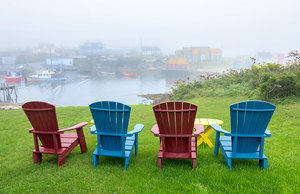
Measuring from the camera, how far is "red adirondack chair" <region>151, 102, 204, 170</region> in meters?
2.91

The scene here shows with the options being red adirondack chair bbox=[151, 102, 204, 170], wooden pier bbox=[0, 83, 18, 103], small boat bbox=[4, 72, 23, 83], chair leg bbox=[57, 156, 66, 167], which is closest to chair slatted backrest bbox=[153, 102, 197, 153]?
red adirondack chair bbox=[151, 102, 204, 170]

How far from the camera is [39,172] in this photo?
321cm

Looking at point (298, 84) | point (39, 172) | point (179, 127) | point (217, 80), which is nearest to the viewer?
point (179, 127)

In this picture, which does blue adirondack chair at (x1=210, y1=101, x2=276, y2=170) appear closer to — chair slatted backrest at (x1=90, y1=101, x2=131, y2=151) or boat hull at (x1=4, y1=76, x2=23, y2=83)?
chair slatted backrest at (x1=90, y1=101, x2=131, y2=151)

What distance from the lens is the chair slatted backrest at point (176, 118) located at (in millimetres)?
2902

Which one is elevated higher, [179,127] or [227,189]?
[179,127]

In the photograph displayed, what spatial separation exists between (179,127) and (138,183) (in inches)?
34.1

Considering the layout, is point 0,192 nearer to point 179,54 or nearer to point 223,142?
point 223,142

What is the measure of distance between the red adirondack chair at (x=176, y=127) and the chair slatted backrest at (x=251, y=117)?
52 cm

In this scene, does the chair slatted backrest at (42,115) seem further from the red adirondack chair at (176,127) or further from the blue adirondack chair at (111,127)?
the red adirondack chair at (176,127)

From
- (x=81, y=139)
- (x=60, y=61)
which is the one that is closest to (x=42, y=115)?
(x=81, y=139)

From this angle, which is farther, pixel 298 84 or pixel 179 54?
pixel 179 54

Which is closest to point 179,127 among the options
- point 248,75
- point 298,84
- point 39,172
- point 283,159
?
point 283,159

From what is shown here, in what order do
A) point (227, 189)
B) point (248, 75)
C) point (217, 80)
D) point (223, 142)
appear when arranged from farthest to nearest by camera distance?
point (217, 80), point (248, 75), point (223, 142), point (227, 189)
